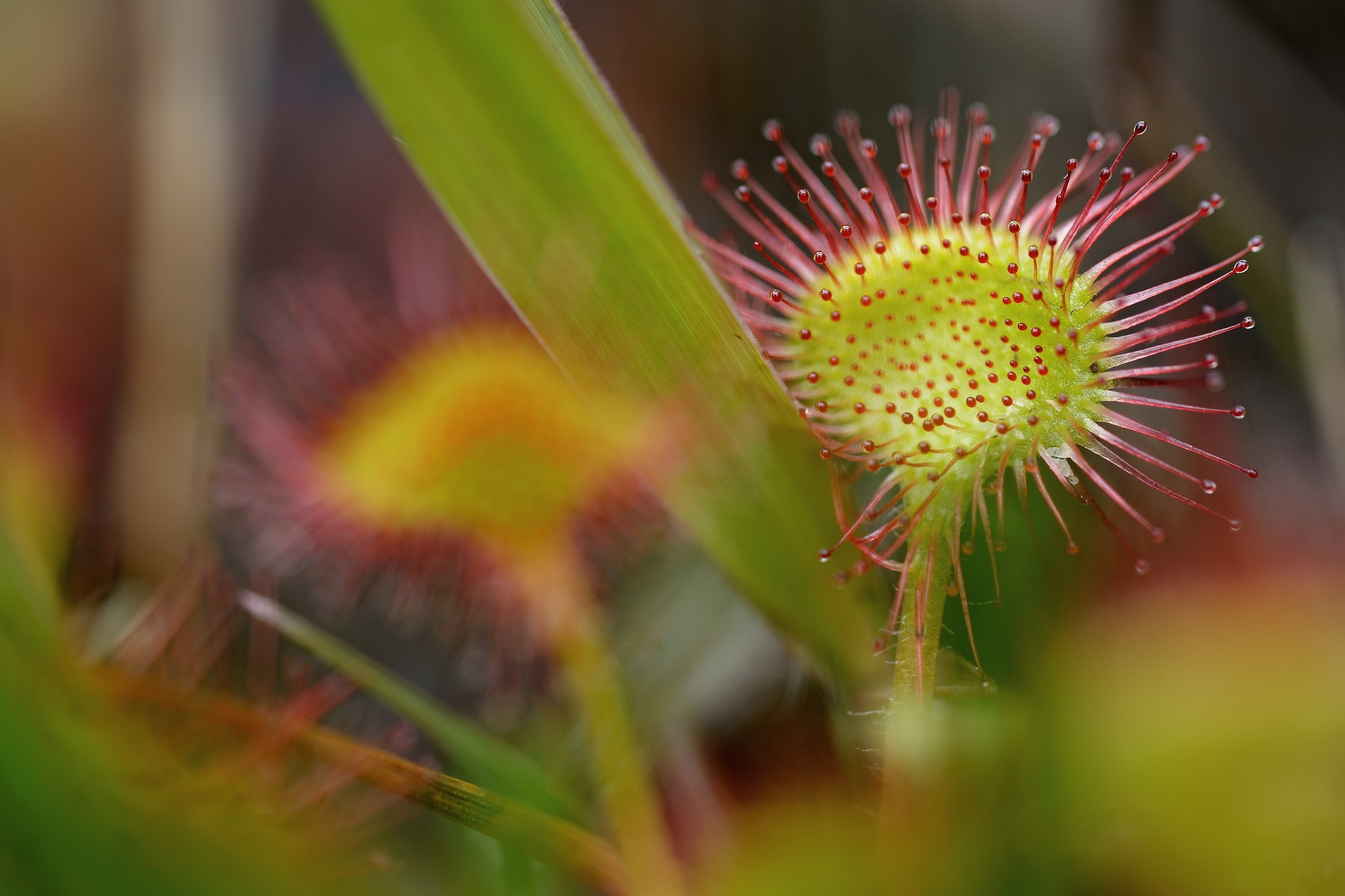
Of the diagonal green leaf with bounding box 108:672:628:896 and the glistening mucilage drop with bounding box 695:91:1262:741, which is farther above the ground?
the glistening mucilage drop with bounding box 695:91:1262:741

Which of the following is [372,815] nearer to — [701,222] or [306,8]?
[701,222]

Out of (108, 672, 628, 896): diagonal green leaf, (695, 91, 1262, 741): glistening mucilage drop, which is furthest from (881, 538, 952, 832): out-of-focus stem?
(108, 672, 628, 896): diagonal green leaf

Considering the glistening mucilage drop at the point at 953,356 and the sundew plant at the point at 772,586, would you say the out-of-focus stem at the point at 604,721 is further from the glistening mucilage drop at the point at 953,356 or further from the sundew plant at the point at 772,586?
the glistening mucilage drop at the point at 953,356

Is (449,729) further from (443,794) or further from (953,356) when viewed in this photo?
(953,356)

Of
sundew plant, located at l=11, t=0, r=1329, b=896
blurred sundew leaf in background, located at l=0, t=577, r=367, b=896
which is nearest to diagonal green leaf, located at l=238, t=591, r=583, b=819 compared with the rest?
sundew plant, located at l=11, t=0, r=1329, b=896

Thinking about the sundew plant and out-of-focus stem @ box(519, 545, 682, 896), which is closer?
the sundew plant

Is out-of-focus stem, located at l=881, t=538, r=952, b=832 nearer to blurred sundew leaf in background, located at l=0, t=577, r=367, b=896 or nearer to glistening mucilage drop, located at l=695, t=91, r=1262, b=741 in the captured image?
glistening mucilage drop, located at l=695, t=91, r=1262, b=741
